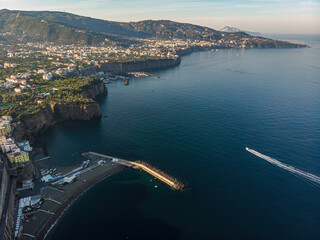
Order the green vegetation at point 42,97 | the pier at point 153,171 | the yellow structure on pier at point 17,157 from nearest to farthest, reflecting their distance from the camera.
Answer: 1. the pier at point 153,171
2. the yellow structure on pier at point 17,157
3. the green vegetation at point 42,97

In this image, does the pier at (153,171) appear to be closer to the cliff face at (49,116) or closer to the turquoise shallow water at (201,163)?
the turquoise shallow water at (201,163)

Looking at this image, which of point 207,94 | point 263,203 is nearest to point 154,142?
point 263,203

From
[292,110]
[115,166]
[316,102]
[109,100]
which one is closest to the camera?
[115,166]

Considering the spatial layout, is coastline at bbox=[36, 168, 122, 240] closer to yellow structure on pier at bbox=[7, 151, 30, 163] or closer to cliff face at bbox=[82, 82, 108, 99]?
yellow structure on pier at bbox=[7, 151, 30, 163]

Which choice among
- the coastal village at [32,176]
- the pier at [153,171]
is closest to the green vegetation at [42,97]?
the coastal village at [32,176]

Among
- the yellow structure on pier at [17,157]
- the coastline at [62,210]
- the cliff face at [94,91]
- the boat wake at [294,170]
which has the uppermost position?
the cliff face at [94,91]

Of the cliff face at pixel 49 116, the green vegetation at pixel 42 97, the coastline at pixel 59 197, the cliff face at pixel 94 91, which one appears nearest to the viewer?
the coastline at pixel 59 197

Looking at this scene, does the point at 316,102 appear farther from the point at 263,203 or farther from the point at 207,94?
the point at 263,203
